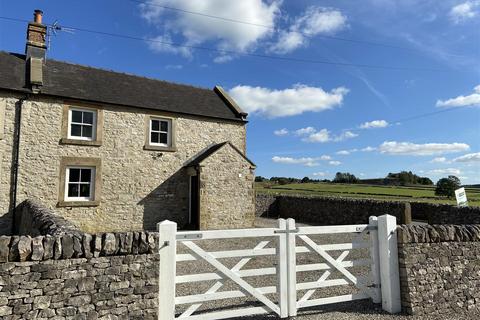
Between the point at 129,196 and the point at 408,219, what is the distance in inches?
452

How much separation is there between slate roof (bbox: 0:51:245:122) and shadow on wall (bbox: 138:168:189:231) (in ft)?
11.2

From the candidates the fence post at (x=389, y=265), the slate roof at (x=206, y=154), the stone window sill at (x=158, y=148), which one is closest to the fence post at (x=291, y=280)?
the fence post at (x=389, y=265)

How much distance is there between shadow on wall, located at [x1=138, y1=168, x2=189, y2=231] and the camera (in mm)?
15047

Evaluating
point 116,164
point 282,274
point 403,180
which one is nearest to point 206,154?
point 116,164

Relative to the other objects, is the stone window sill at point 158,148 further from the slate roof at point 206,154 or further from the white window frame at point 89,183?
the white window frame at point 89,183

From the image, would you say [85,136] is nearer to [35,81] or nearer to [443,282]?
[35,81]

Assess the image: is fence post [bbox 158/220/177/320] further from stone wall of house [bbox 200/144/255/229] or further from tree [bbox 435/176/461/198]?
tree [bbox 435/176/461/198]

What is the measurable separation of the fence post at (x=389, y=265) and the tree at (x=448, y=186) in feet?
111

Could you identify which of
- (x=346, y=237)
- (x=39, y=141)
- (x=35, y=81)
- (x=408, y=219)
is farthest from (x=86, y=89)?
(x=408, y=219)

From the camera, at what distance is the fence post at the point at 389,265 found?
5488 mm

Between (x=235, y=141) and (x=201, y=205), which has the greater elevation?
(x=235, y=141)

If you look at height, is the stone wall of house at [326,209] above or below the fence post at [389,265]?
above

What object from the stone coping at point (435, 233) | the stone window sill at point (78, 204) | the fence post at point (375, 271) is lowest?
the fence post at point (375, 271)

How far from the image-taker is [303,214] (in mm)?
22016
